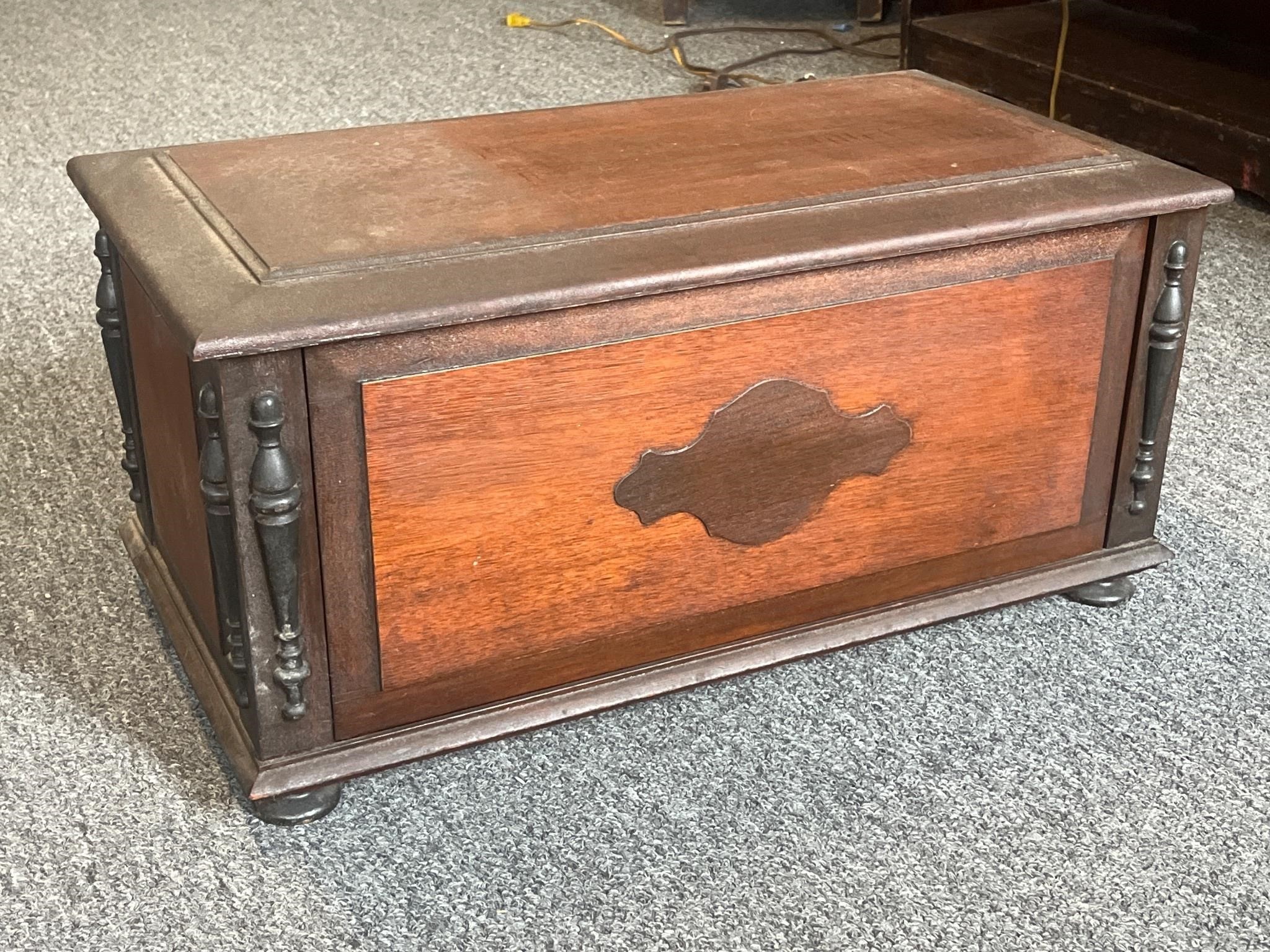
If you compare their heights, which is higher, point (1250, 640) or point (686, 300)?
point (686, 300)

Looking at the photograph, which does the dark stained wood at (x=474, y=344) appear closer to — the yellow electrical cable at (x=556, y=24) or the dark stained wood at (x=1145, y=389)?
the dark stained wood at (x=1145, y=389)

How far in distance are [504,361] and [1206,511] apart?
0.90 meters

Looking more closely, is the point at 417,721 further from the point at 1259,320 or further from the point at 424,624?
the point at 1259,320

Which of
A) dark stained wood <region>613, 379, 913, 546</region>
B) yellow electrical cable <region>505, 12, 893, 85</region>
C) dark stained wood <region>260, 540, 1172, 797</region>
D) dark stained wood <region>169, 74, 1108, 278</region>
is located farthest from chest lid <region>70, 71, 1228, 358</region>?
yellow electrical cable <region>505, 12, 893, 85</region>

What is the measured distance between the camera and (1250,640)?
1435 mm

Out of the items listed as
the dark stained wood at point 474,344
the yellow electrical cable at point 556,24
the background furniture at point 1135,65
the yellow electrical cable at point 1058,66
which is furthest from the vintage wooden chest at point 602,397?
the yellow electrical cable at point 556,24

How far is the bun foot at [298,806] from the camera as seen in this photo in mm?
1180

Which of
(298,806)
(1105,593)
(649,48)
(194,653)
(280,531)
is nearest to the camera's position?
(280,531)

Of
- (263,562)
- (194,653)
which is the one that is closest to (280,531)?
(263,562)

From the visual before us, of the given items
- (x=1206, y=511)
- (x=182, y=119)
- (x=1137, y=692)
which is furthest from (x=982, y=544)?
(x=182, y=119)

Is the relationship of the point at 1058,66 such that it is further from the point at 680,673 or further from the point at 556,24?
the point at 680,673

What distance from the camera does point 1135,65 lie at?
8.67 ft

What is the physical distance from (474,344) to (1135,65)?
193cm

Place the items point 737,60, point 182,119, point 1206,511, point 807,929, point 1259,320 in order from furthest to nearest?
1. point 737,60
2. point 182,119
3. point 1259,320
4. point 1206,511
5. point 807,929
